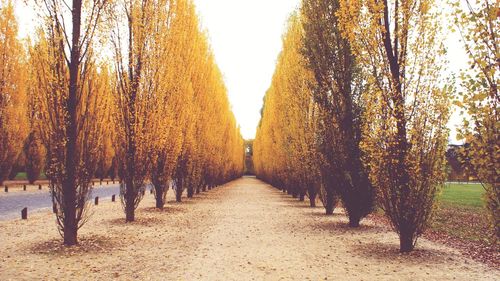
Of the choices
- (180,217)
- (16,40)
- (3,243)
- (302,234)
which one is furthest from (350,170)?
(16,40)

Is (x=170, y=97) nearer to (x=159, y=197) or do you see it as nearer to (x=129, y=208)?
(x=129, y=208)

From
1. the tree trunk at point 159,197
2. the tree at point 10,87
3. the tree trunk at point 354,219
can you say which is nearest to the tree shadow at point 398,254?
the tree trunk at point 354,219

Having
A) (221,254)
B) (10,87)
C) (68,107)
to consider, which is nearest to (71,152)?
(68,107)

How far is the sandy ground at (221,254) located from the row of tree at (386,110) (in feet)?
3.89

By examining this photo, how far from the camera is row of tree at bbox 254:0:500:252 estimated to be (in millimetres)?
4996

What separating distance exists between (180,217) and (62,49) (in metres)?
8.48

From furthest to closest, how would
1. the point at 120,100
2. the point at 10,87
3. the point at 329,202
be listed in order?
the point at 10,87 → the point at 329,202 → the point at 120,100

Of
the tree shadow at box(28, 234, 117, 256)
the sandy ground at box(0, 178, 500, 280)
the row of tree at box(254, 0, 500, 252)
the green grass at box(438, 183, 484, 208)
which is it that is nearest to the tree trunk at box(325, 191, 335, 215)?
the row of tree at box(254, 0, 500, 252)

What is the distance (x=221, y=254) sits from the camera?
30.5 ft

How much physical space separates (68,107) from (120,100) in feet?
14.3

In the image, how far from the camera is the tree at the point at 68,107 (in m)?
9.57

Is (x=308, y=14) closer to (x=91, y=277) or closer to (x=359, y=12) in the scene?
(x=359, y=12)

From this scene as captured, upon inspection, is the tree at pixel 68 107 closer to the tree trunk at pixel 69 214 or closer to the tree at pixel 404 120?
the tree trunk at pixel 69 214

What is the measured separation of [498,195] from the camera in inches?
198
